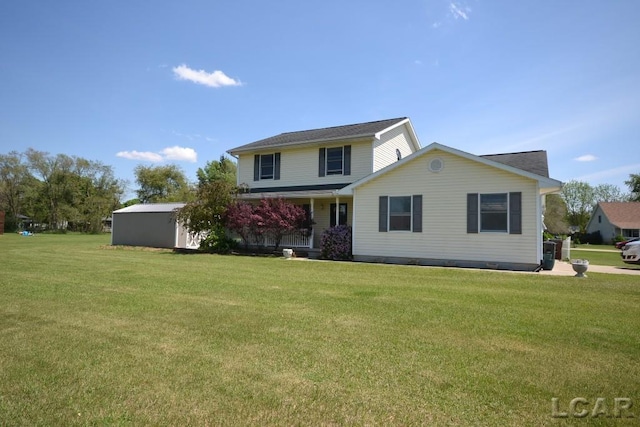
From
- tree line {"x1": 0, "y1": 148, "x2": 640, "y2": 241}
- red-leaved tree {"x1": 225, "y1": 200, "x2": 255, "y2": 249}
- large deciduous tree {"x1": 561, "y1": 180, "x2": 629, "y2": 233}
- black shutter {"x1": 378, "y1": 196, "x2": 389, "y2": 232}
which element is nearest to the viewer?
black shutter {"x1": 378, "y1": 196, "x2": 389, "y2": 232}

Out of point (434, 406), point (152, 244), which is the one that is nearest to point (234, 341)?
point (434, 406)

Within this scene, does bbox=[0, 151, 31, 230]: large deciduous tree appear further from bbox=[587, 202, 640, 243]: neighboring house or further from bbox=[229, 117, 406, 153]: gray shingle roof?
bbox=[587, 202, 640, 243]: neighboring house

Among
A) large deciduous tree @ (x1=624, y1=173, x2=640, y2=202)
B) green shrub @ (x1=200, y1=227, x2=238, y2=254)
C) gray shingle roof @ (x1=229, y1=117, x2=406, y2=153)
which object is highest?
large deciduous tree @ (x1=624, y1=173, x2=640, y2=202)

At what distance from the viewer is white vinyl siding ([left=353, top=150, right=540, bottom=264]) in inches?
508

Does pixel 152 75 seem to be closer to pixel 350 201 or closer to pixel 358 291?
pixel 350 201

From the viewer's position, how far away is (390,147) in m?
19.8

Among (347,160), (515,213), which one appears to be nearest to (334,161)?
(347,160)

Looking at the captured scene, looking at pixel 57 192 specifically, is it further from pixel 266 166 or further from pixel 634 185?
pixel 634 185

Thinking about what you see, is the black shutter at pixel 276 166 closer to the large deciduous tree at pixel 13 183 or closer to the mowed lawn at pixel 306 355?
the mowed lawn at pixel 306 355

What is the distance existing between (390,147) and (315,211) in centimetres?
537

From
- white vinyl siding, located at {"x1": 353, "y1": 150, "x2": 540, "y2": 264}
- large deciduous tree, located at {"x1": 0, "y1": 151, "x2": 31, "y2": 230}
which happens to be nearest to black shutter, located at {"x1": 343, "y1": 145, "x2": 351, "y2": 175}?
white vinyl siding, located at {"x1": 353, "y1": 150, "x2": 540, "y2": 264}

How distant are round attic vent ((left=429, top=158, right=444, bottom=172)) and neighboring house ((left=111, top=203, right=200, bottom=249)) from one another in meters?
14.4

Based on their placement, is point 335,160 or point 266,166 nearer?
point 335,160

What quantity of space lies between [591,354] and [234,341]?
435cm
